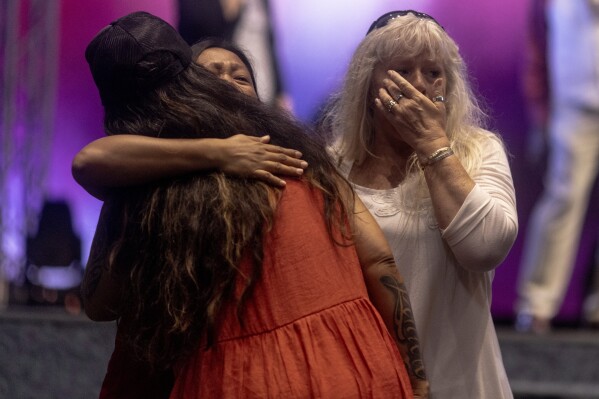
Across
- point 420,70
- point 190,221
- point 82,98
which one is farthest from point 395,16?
point 82,98

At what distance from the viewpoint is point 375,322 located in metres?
1.57

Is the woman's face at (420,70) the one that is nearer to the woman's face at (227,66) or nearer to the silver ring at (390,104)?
the silver ring at (390,104)

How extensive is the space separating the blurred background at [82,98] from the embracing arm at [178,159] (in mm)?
2699

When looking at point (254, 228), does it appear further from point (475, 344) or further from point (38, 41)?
point (38, 41)

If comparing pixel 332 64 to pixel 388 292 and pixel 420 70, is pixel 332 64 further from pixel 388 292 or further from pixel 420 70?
pixel 388 292

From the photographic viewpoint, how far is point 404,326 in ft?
5.57

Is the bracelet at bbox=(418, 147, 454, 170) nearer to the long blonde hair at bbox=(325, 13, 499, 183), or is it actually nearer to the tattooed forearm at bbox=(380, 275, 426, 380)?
the long blonde hair at bbox=(325, 13, 499, 183)

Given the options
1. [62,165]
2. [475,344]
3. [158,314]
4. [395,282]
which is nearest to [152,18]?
[158,314]

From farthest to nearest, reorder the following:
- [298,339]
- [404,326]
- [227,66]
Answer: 1. [227,66]
2. [404,326]
3. [298,339]

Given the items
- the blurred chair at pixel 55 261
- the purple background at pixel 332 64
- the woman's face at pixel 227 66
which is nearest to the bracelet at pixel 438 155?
the woman's face at pixel 227 66

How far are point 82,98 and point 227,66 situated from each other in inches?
103

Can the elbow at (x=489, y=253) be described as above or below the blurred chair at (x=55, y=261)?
above

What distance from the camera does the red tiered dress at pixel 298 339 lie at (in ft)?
4.84

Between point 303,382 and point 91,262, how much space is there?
0.45 metres
